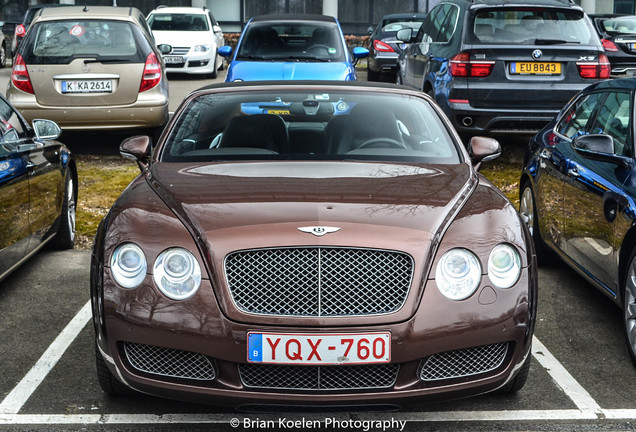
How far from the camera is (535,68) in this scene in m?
9.68

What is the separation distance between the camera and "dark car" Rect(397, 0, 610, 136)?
966cm

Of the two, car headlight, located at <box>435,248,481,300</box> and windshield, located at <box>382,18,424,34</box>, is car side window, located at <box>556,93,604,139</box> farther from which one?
windshield, located at <box>382,18,424,34</box>

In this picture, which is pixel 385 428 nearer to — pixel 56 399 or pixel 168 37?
pixel 56 399

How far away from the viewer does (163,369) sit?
3668mm

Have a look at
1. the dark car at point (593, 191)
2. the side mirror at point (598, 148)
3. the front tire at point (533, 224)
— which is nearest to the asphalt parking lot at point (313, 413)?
the dark car at point (593, 191)

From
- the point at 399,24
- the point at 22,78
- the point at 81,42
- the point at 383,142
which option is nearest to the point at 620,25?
the point at 399,24

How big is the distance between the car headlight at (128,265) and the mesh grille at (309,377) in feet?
1.81

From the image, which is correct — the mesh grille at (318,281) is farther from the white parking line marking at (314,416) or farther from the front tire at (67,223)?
the front tire at (67,223)

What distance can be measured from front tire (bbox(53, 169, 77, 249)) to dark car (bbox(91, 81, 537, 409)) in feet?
9.84

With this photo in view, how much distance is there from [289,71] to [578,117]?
5463mm

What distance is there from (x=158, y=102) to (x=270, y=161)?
6202mm

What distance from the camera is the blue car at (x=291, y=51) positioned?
11234 mm


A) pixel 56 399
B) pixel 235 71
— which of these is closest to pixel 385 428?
pixel 56 399

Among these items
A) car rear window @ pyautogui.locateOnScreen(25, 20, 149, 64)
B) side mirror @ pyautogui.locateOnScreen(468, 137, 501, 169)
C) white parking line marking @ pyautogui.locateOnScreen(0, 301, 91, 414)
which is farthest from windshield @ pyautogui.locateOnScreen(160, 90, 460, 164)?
car rear window @ pyautogui.locateOnScreen(25, 20, 149, 64)
